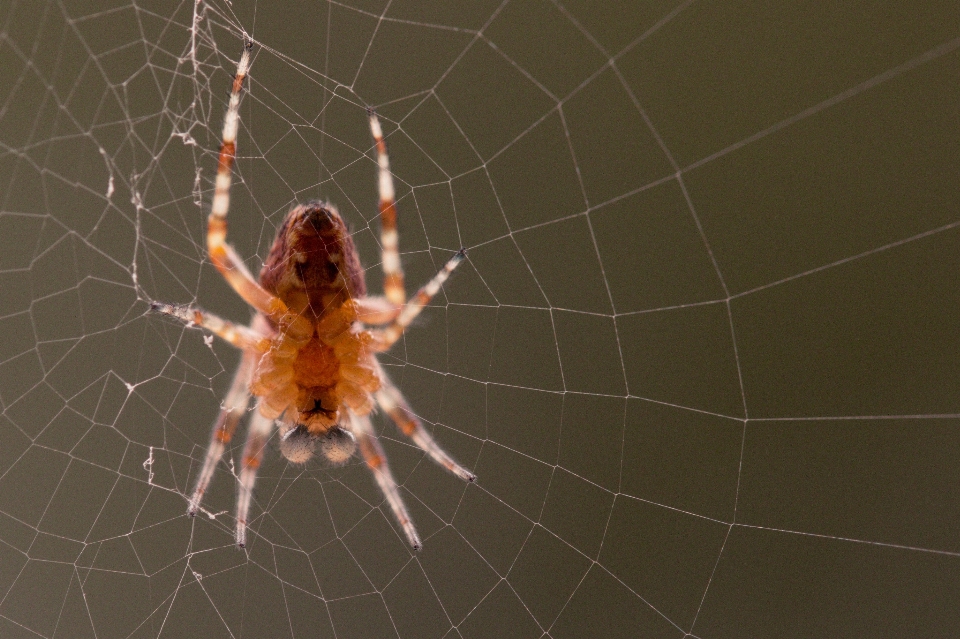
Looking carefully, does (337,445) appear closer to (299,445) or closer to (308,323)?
(299,445)

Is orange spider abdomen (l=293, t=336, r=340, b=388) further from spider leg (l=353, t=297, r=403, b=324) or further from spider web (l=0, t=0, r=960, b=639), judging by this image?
spider web (l=0, t=0, r=960, b=639)

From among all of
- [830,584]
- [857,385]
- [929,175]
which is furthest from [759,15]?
[830,584]

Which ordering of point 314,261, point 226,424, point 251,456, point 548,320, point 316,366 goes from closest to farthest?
point 314,261, point 316,366, point 226,424, point 251,456, point 548,320

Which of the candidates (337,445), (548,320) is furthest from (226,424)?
(548,320)

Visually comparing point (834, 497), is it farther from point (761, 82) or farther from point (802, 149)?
point (761, 82)

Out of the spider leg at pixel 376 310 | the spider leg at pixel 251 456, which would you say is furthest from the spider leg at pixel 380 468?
the spider leg at pixel 376 310

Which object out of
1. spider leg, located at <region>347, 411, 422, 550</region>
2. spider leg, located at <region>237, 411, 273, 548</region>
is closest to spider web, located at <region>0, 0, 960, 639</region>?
spider leg, located at <region>347, 411, 422, 550</region>
